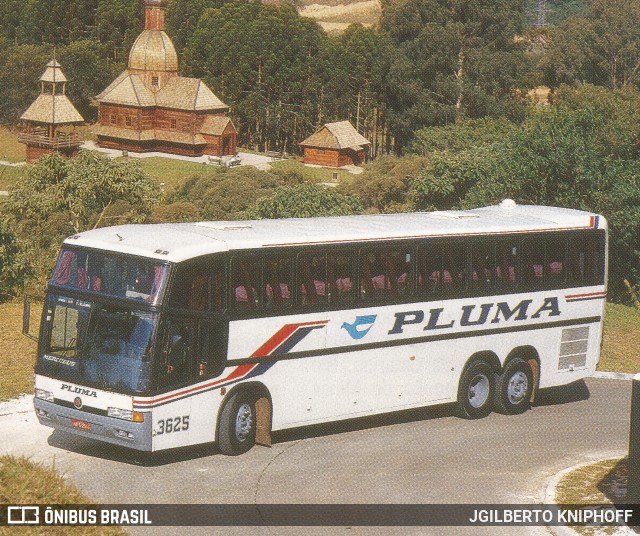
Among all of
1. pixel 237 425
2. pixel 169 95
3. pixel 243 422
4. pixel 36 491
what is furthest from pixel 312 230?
pixel 169 95

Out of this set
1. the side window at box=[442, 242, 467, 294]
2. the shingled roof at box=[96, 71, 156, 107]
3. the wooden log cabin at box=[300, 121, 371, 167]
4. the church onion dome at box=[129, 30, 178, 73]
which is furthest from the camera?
the shingled roof at box=[96, 71, 156, 107]

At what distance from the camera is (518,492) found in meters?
17.9

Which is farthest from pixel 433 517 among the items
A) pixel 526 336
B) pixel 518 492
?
pixel 526 336

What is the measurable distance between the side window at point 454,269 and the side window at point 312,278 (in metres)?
2.76

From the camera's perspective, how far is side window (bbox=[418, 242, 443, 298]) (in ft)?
70.8

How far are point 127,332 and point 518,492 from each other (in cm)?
635

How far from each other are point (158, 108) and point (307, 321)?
87878mm

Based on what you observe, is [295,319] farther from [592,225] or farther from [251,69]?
[251,69]

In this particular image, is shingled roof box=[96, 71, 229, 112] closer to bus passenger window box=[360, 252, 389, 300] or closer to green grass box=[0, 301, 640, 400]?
green grass box=[0, 301, 640, 400]

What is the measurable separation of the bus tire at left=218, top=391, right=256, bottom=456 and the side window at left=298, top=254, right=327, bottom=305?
1.96 m

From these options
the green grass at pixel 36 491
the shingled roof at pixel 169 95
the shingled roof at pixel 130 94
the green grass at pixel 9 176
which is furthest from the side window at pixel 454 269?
the shingled roof at pixel 130 94

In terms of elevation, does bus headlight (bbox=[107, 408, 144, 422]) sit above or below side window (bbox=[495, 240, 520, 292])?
below

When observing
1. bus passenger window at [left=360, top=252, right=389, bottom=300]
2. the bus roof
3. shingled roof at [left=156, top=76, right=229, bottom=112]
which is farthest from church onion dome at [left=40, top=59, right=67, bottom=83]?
bus passenger window at [left=360, top=252, right=389, bottom=300]

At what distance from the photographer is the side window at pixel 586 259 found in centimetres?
2419
